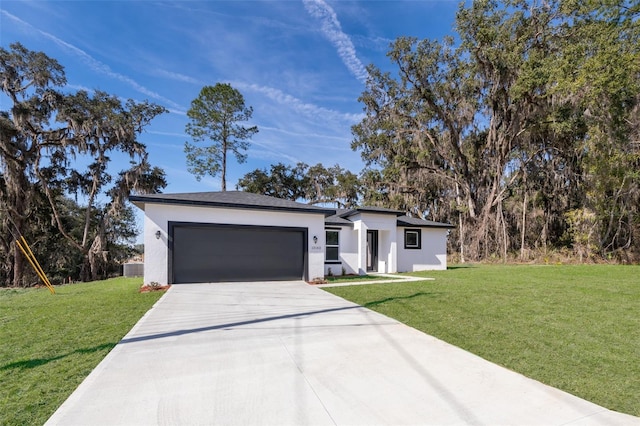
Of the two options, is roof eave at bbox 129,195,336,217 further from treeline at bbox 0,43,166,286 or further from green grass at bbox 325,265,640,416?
treeline at bbox 0,43,166,286

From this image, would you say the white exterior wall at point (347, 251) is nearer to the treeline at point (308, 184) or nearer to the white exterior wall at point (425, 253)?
the white exterior wall at point (425, 253)

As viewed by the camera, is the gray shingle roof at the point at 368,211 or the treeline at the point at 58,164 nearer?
the gray shingle roof at the point at 368,211

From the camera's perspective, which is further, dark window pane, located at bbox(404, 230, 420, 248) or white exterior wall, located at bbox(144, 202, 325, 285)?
dark window pane, located at bbox(404, 230, 420, 248)

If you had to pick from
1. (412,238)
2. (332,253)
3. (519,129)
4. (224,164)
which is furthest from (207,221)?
(519,129)

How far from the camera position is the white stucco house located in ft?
30.5

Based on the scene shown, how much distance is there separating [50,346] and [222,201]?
6.49m

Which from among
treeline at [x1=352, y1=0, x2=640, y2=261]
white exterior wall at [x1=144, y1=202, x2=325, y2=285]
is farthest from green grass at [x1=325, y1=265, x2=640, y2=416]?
treeline at [x1=352, y1=0, x2=640, y2=261]

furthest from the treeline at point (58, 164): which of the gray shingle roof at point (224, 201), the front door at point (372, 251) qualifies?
the front door at point (372, 251)

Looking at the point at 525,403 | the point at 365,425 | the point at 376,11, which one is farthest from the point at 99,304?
the point at 376,11

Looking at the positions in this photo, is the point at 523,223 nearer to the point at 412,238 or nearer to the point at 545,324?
the point at 412,238

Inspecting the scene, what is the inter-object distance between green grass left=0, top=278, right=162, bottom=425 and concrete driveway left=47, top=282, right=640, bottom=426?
172mm

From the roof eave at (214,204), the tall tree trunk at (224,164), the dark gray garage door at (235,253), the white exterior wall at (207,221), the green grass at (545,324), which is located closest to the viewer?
the green grass at (545,324)

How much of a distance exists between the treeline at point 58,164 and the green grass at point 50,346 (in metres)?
13.1

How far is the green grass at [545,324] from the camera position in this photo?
3033 millimetres
